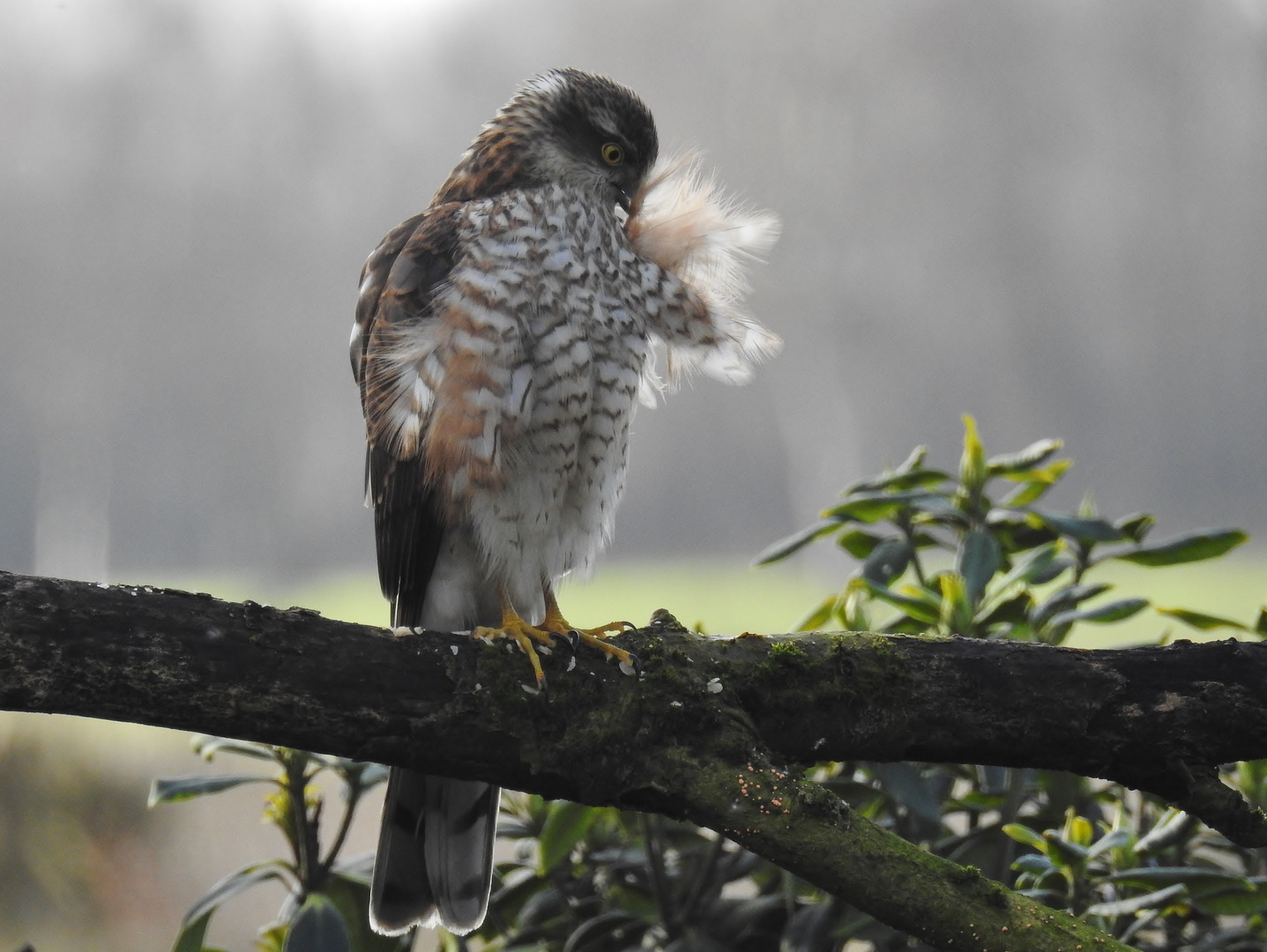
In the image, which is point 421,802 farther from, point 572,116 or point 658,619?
point 572,116

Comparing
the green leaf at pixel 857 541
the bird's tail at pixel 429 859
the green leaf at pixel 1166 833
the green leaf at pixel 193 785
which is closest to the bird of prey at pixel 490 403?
the bird's tail at pixel 429 859

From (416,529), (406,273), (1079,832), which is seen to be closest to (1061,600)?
(1079,832)

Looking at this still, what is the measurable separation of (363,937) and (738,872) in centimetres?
57

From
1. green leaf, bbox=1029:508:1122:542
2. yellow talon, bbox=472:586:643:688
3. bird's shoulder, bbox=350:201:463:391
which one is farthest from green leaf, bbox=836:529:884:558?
bird's shoulder, bbox=350:201:463:391

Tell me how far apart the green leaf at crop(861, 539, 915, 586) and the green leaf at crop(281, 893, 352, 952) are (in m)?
0.90

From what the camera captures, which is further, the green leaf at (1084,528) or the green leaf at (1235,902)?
the green leaf at (1084,528)

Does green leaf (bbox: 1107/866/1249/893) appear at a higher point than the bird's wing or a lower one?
lower

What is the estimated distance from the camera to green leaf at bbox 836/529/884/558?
1.86m

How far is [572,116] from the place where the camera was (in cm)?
191

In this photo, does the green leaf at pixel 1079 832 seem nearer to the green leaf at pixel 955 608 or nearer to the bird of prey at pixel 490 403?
the green leaf at pixel 955 608

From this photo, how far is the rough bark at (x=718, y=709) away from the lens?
38.8 inches

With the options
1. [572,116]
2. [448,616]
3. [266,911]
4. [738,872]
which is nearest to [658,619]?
[448,616]

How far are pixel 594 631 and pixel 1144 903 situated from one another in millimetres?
737

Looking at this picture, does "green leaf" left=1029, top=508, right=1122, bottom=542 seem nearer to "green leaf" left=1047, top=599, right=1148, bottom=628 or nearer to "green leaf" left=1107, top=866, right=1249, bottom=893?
"green leaf" left=1047, top=599, right=1148, bottom=628
